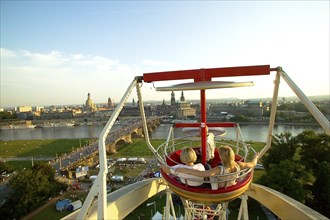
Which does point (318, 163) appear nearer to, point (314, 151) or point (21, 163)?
point (314, 151)

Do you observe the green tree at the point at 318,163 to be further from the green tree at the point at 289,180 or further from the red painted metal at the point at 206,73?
the red painted metal at the point at 206,73

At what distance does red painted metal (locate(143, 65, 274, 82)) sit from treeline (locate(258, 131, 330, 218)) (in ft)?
42.7

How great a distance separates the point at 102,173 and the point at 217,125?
3.76m

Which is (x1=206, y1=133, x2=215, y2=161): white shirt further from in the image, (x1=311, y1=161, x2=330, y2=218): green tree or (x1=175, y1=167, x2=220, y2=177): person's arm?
(x1=311, y1=161, x2=330, y2=218): green tree

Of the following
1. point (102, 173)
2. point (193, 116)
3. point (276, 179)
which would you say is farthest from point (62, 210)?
point (193, 116)

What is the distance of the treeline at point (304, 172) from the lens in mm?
14359

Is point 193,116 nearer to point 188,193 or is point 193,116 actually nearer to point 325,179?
point 325,179

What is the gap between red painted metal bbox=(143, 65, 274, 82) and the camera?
350 centimetres

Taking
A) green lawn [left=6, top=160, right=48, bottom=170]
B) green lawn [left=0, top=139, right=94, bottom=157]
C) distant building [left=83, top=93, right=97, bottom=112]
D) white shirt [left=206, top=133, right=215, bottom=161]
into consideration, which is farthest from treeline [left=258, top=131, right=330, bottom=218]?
distant building [left=83, top=93, right=97, bottom=112]

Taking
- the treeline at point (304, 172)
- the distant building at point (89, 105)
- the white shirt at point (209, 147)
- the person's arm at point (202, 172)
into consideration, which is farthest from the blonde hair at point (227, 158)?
the distant building at point (89, 105)

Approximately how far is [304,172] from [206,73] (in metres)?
14.3

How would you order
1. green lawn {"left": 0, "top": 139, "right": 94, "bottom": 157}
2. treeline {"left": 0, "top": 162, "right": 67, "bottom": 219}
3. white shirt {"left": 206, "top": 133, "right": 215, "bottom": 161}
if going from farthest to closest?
green lawn {"left": 0, "top": 139, "right": 94, "bottom": 157} → treeline {"left": 0, "top": 162, "right": 67, "bottom": 219} → white shirt {"left": 206, "top": 133, "right": 215, "bottom": 161}

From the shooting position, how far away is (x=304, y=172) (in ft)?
48.4

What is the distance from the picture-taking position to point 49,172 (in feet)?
68.0
